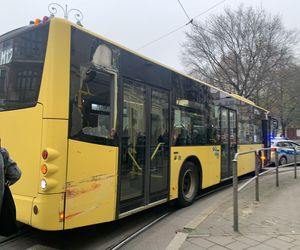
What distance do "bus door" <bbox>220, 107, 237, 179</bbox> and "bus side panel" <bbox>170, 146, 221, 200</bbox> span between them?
1.28 ft

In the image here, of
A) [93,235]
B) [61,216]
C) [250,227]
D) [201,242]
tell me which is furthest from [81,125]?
[250,227]

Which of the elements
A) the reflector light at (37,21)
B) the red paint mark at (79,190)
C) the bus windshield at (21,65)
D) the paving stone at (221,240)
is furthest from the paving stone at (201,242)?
the reflector light at (37,21)

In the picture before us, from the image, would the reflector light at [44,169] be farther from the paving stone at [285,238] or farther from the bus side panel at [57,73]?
the paving stone at [285,238]

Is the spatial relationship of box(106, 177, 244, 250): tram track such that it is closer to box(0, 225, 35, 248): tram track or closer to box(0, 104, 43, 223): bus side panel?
box(0, 104, 43, 223): bus side panel

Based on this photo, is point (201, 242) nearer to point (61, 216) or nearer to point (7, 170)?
point (61, 216)

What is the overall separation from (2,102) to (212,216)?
3963 millimetres

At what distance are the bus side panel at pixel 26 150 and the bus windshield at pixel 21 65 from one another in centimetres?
18

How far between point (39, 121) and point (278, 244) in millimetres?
3582

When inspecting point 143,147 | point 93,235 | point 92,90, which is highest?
point 92,90

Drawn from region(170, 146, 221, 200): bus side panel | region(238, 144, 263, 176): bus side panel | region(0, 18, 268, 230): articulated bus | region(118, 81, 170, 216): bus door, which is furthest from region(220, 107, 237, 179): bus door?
region(118, 81, 170, 216): bus door

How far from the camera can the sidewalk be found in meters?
4.80

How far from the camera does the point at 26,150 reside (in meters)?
4.79

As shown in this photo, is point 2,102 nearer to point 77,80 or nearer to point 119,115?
point 77,80

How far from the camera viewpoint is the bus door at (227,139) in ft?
32.0
